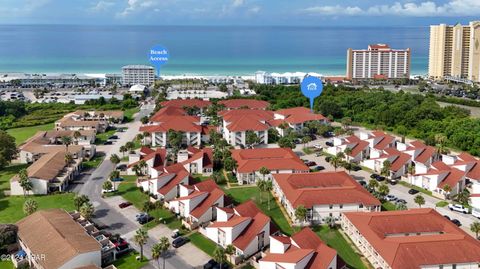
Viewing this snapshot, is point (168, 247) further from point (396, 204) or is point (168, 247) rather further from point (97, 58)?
point (97, 58)

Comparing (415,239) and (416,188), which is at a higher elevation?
(415,239)

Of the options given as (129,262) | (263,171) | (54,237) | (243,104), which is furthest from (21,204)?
(243,104)

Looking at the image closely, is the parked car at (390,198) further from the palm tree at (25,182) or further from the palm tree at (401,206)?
the palm tree at (25,182)

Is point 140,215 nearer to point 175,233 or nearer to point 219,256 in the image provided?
point 175,233

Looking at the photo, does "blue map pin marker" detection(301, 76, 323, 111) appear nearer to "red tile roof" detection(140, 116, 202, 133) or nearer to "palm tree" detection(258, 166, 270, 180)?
"red tile roof" detection(140, 116, 202, 133)

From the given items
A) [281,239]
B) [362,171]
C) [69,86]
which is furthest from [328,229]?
[69,86]

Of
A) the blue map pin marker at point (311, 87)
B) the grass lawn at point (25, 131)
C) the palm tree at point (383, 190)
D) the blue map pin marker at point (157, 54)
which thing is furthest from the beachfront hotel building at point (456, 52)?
the grass lawn at point (25, 131)
